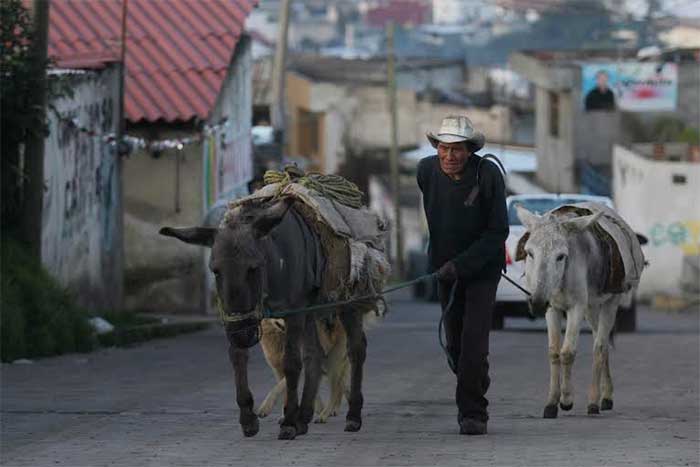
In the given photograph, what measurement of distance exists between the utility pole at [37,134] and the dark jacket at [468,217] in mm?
8327

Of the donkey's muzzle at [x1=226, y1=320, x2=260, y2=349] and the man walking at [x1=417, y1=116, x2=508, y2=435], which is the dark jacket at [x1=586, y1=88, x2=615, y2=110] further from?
the donkey's muzzle at [x1=226, y1=320, x2=260, y2=349]

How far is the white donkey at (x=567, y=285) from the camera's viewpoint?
12531 mm

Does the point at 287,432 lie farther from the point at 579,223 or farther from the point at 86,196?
the point at 86,196

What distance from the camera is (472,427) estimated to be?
11086mm

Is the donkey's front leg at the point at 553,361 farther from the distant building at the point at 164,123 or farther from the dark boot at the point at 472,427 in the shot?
the distant building at the point at 164,123

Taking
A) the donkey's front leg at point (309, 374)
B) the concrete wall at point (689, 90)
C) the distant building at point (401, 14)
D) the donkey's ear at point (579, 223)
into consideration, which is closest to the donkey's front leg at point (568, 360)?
the donkey's ear at point (579, 223)

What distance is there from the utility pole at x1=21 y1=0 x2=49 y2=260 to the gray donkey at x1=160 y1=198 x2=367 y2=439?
8.01m

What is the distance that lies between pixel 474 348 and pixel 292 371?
4.15 feet

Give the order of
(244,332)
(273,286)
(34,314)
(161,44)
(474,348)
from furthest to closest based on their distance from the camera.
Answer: (161,44), (34,314), (474,348), (273,286), (244,332)

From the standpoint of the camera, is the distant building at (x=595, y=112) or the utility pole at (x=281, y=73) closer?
the utility pole at (x=281, y=73)

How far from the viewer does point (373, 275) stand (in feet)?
38.9

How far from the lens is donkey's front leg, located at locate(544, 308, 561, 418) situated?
1234 cm

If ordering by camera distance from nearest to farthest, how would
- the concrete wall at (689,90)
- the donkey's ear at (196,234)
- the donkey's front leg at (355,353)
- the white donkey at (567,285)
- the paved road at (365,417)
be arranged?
the paved road at (365,417), the donkey's ear at (196,234), the donkey's front leg at (355,353), the white donkey at (567,285), the concrete wall at (689,90)

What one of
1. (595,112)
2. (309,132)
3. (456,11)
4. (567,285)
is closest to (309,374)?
(567,285)
